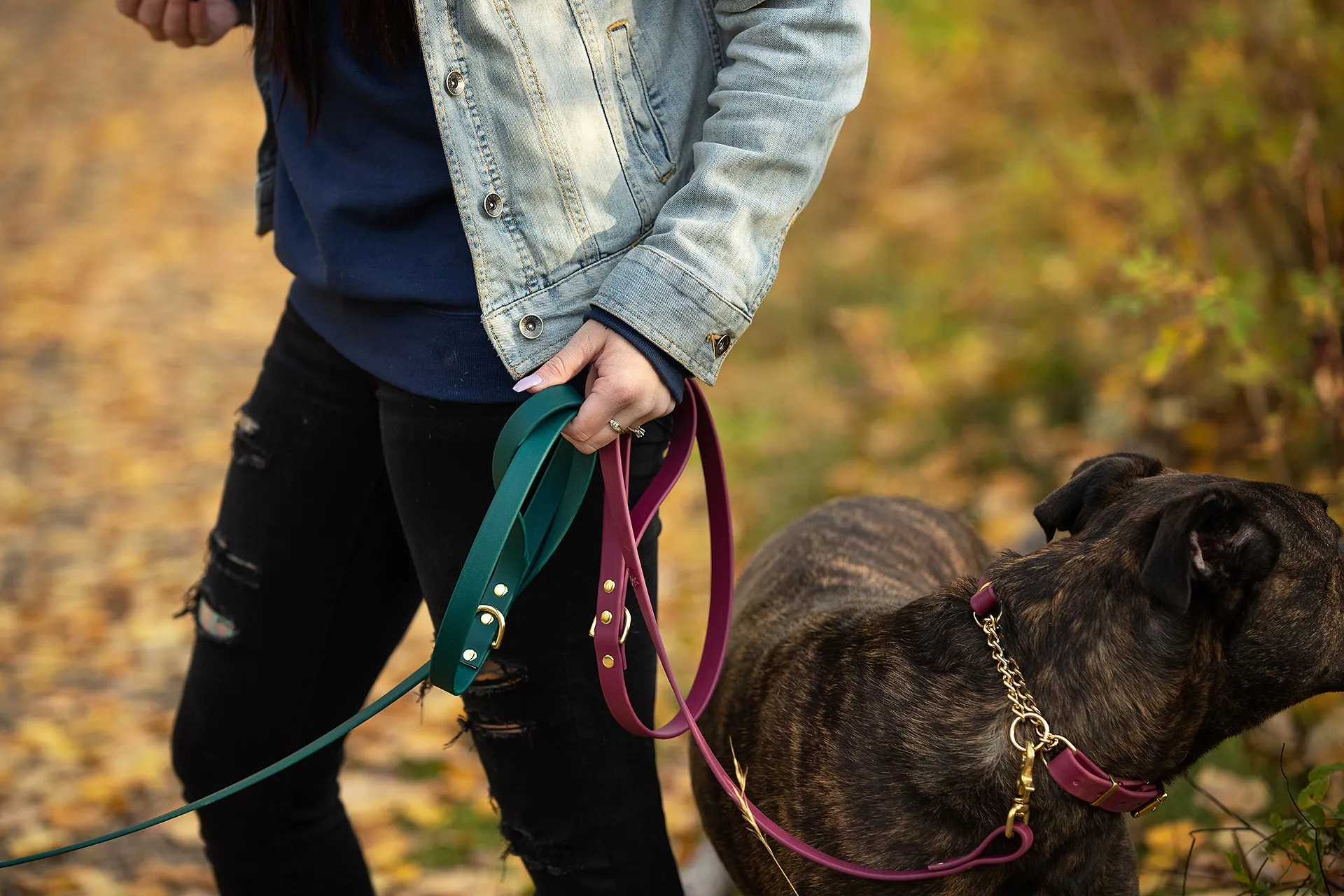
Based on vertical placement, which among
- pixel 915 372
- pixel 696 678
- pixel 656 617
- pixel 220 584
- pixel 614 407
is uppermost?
pixel 614 407

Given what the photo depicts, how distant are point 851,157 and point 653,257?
304 inches

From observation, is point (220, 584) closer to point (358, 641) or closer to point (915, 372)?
point (358, 641)

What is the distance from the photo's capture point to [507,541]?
192 cm

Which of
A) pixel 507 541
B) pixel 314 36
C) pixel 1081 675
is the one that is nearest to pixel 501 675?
pixel 507 541

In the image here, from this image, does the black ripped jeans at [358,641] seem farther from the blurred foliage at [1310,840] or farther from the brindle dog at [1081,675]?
the blurred foliage at [1310,840]

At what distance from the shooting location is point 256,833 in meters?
2.43

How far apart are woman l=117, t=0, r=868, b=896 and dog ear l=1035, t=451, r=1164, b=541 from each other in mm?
810

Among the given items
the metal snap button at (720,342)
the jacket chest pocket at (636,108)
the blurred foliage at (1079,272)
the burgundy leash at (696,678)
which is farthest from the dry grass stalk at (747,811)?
the blurred foliage at (1079,272)

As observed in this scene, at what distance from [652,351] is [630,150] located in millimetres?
374

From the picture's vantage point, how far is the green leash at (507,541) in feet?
6.18

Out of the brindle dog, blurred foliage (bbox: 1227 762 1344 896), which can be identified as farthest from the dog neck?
blurred foliage (bbox: 1227 762 1344 896)

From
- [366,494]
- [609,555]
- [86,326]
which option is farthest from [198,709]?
[86,326]

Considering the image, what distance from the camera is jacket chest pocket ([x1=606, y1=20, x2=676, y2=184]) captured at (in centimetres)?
199

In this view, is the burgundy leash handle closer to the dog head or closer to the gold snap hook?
the gold snap hook
